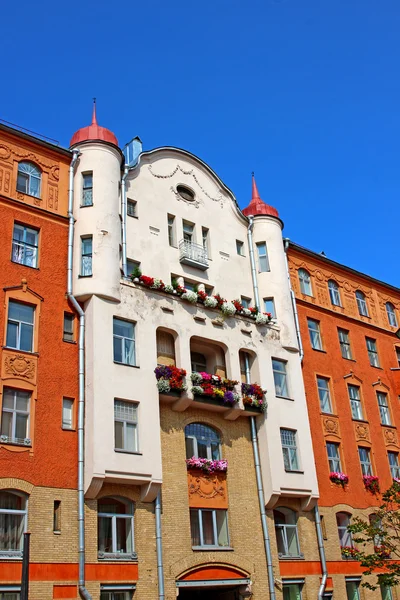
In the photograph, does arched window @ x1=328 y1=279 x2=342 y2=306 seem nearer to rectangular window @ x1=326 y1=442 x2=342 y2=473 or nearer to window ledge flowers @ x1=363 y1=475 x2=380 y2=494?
rectangular window @ x1=326 y1=442 x2=342 y2=473

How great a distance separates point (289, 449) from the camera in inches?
1191

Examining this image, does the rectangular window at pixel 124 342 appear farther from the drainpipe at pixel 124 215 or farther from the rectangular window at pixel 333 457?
the rectangular window at pixel 333 457

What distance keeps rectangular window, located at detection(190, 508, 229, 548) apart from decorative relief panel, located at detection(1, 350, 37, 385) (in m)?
8.43

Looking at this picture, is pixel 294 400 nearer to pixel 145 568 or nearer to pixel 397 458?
pixel 397 458

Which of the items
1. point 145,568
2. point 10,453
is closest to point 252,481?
point 145,568

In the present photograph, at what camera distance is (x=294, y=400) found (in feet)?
103

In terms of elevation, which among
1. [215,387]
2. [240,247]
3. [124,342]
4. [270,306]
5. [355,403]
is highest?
[240,247]

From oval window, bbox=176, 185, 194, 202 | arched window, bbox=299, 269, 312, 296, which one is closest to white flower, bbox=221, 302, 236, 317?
oval window, bbox=176, 185, 194, 202

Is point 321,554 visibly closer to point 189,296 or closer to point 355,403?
point 355,403

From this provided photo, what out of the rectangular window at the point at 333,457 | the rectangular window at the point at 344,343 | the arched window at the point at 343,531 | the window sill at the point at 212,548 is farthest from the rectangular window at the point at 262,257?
the window sill at the point at 212,548

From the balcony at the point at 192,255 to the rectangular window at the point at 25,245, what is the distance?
7.16m

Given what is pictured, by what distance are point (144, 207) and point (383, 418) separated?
1808cm

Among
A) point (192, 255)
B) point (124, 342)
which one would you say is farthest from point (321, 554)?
point (192, 255)

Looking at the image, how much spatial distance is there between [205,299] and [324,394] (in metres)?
9.31
